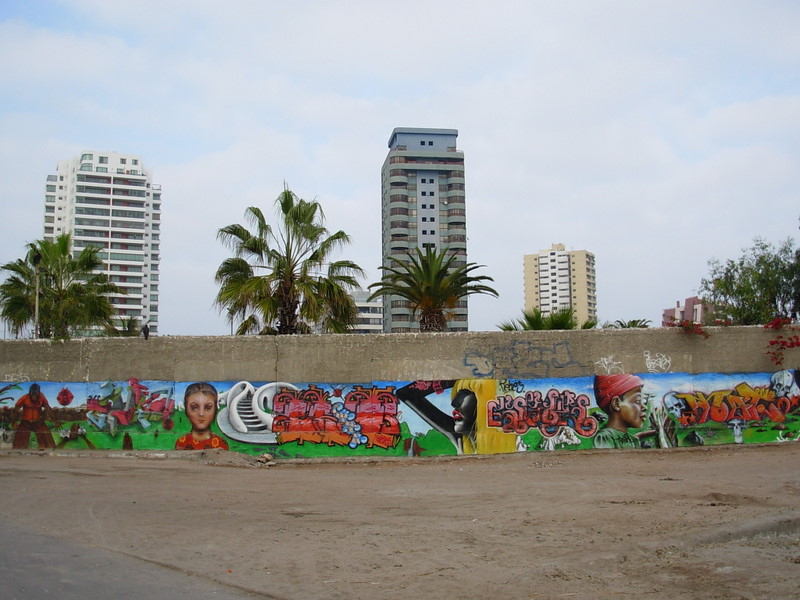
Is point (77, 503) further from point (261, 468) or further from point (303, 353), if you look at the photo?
point (303, 353)

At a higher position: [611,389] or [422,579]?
[611,389]

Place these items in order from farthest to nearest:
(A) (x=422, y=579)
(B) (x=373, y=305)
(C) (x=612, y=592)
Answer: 1. (B) (x=373, y=305)
2. (A) (x=422, y=579)
3. (C) (x=612, y=592)

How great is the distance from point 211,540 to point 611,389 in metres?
12.5

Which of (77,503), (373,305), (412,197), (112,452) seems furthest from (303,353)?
(373,305)

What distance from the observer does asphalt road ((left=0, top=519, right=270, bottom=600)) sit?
6.03 metres

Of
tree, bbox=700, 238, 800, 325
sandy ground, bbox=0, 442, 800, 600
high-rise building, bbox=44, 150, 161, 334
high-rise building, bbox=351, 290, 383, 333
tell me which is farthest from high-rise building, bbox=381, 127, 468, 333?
sandy ground, bbox=0, 442, 800, 600

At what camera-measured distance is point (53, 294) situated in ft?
73.6

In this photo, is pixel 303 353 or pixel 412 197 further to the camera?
pixel 412 197

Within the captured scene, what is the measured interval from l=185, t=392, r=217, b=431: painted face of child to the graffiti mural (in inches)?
1.0

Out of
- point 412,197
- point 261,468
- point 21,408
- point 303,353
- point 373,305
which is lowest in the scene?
point 261,468

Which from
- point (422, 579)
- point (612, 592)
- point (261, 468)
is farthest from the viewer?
point (261, 468)

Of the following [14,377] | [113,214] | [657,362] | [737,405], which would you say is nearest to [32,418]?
[14,377]

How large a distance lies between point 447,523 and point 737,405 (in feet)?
39.6

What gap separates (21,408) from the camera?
19.1m
